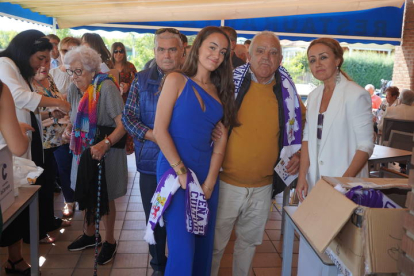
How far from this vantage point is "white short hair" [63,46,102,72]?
2.54 m

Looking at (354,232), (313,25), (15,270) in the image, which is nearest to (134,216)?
(15,270)

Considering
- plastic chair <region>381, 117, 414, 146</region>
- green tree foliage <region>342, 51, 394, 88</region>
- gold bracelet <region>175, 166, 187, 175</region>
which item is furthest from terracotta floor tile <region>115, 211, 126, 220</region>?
green tree foliage <region>342, 51, 394, 88</region>

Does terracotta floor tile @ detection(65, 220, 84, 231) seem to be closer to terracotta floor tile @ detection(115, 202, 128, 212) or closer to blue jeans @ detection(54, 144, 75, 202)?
blue jeans @ detection(54, 144, 75, 202)

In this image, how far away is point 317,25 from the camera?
6684 mm

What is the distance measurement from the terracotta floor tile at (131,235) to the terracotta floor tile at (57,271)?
0.64 meters

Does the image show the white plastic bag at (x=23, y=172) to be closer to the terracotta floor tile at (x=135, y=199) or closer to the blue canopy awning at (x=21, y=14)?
the terracotta floor tile at (x=135, y=199)

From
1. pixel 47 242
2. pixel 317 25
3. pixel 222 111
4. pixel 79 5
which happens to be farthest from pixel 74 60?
pixel 317 25

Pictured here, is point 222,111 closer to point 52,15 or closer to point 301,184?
point 301,184

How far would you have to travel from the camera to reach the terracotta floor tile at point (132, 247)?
3.14 m

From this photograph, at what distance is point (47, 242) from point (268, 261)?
6.29 ft

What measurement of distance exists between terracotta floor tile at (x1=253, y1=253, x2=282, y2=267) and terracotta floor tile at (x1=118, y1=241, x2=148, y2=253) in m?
0.95

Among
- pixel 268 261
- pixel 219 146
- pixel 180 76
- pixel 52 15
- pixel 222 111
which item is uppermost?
pixel 52 15

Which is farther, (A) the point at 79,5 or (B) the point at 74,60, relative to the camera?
(A) the point at 79,5

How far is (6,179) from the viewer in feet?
6.20
